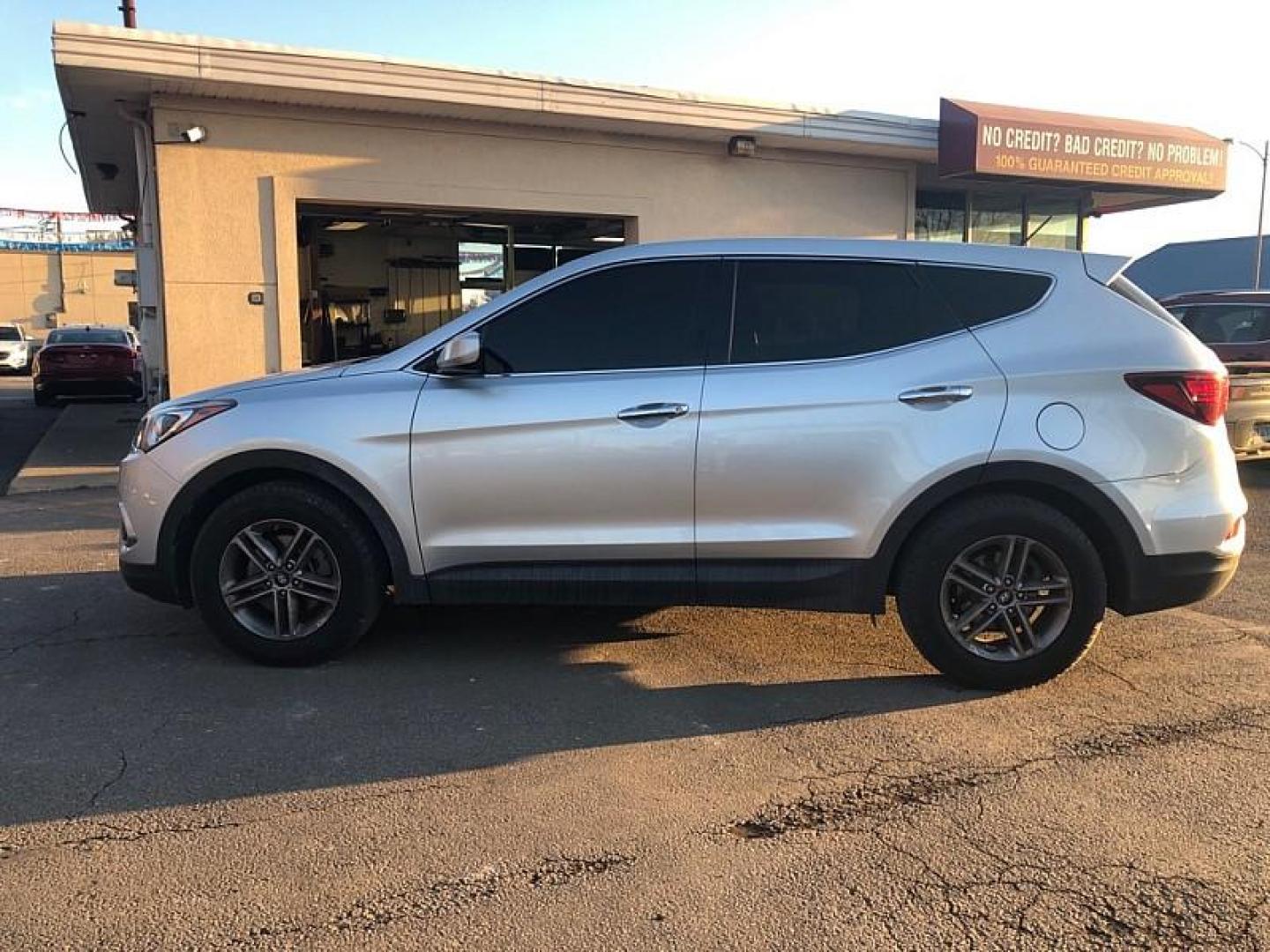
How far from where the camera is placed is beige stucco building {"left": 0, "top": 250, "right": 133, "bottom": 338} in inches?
2205

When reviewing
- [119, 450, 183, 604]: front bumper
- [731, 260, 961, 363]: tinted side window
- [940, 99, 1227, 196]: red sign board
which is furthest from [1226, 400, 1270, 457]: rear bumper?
[119, 450, 183, 604]: front bumper

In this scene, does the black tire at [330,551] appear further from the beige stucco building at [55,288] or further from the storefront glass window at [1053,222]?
the beige stucco building at [55,288]

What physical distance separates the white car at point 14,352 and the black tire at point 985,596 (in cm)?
3506

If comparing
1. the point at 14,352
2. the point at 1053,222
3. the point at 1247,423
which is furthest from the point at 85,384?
the point at 1247,423

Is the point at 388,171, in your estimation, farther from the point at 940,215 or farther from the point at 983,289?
the point at 983,289

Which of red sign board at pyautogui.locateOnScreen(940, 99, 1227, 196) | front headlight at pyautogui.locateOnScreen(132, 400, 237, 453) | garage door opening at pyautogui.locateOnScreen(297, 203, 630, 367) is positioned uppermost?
red sign board at pyautogui.locateOnScreen(940, 99, 1227, 196)

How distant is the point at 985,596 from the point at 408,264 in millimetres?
12748

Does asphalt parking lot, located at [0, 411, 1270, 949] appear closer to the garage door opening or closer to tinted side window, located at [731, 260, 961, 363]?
tinted side window, located at [731, 260, 961, 363]

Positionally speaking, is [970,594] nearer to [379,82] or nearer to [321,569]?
[321,569]

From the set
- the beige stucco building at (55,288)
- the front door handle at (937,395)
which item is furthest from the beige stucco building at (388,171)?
the beige stucco building at (55,288)

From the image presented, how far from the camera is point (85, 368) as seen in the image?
1858cm

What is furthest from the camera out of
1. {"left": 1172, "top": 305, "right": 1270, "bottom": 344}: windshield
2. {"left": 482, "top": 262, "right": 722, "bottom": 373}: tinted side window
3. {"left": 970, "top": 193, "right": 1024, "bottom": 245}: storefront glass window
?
{"left": 970, "top": 193, "right": 1024, "bottom": 245}: storefront glass window

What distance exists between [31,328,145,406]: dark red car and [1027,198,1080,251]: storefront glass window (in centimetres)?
1548

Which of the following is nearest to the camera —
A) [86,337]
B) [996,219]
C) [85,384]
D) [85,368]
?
[996,219]
